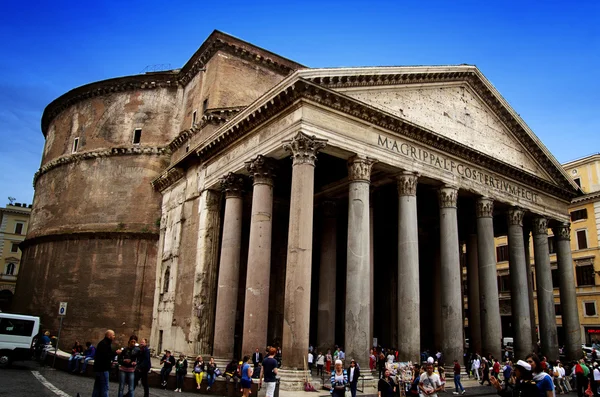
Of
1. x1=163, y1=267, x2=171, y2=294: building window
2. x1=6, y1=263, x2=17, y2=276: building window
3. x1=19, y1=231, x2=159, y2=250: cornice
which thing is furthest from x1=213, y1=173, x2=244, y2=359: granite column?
x1=6, y1=263, x2=17, y2=276: building window

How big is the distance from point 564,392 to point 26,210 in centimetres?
4582

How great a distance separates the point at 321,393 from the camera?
11.0 m

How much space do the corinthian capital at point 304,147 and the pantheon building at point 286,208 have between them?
0.08 meters

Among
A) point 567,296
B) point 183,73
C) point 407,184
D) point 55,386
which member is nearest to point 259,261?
point 407,184

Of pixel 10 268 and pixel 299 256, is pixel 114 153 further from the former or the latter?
pixel 10 268

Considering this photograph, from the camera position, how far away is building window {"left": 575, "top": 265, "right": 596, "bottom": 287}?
28094mm

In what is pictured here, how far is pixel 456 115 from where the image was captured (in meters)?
17.3

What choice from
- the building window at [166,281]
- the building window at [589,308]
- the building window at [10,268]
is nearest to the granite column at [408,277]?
the building window at [166,281]

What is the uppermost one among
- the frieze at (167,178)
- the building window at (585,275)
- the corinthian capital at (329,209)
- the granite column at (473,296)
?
the frieze at (167,178)

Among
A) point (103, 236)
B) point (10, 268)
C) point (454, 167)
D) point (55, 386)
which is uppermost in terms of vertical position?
point (454, 167)

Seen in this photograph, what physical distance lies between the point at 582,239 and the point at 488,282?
53.5 ft

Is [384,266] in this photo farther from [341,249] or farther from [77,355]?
[77,355]

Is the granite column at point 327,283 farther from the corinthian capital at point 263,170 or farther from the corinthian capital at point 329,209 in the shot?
the corinthian capital at point 263,170

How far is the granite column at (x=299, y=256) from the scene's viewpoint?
11.7 m
